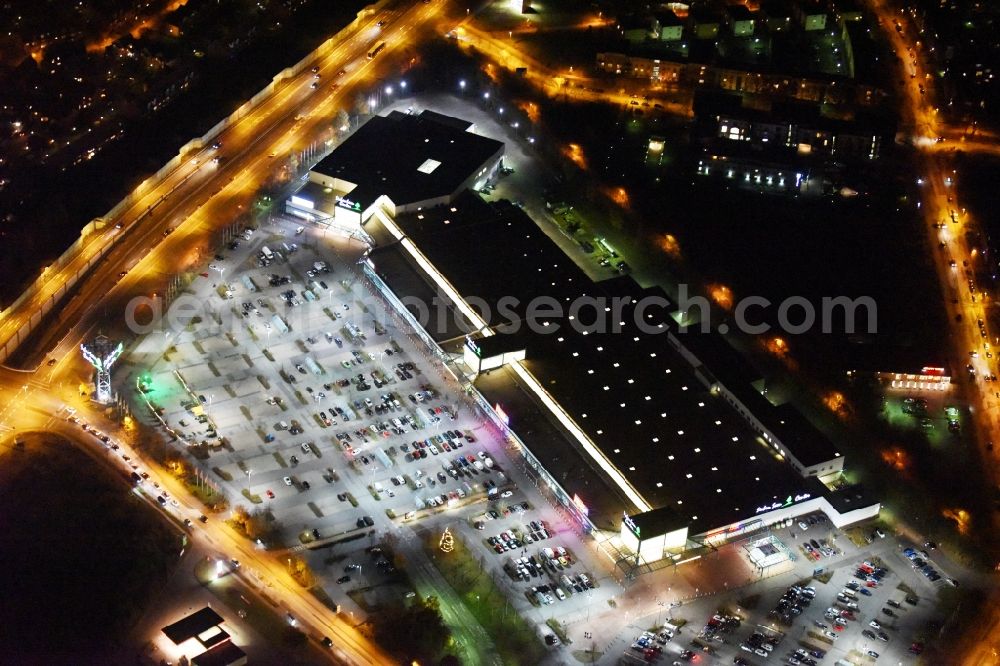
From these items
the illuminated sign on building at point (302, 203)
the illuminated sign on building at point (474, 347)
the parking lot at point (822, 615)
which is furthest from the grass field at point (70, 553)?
the illuminated sign on building at point (302, 203)

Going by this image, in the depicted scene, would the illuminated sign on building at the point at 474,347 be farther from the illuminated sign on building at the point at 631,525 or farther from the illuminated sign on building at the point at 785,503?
the illuminated sign on building at the point at 785,503

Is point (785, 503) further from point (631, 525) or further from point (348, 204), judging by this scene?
point (348, 204)

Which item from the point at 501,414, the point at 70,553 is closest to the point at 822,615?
the point at 501,414

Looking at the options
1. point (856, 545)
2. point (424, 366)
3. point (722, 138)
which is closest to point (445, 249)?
point (424, 366)

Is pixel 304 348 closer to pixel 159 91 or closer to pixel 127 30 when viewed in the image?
pixel 159 91

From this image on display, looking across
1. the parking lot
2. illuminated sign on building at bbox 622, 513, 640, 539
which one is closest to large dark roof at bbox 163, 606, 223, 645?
the parking lot
